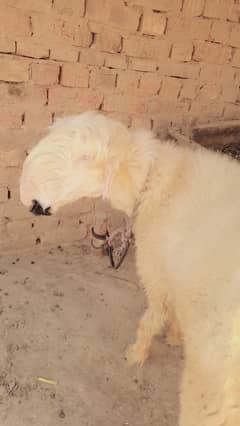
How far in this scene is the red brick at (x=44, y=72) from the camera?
10.7 feet

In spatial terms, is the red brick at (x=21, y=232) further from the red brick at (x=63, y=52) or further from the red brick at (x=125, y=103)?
the red brick at (x=63, y=52)

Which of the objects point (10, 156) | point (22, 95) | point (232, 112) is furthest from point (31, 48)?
point (232, 112)

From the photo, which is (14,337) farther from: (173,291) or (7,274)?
(173,291)

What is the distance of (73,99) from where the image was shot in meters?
3.50

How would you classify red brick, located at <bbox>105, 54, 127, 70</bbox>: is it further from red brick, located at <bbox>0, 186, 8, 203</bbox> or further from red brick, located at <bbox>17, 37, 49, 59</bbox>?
red brick, located at <bbox>0, 186, 8, 203</bbox>

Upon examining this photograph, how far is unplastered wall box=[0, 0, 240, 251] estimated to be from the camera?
125 inches

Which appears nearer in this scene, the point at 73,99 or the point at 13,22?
the point at 13,22

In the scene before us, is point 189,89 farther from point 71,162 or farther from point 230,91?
point 71,162

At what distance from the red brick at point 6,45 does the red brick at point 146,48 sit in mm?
882

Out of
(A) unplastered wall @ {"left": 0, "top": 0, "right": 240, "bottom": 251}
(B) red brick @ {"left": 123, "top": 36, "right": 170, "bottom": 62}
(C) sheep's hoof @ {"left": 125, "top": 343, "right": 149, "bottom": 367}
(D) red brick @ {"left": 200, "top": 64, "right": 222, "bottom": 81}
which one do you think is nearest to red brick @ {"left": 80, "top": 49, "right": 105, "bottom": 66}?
(A) unplastered wall @ {"left": 0, "top": 0, "right": 240, "bottom": 251}

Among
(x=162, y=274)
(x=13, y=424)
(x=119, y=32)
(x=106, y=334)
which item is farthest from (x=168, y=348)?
(x=119, y=32)

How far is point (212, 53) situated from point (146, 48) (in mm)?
701

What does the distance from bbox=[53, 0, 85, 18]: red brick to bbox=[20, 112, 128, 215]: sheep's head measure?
1.28 metres

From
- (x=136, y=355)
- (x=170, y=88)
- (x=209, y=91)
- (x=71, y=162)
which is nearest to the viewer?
(x=71, y=162)
